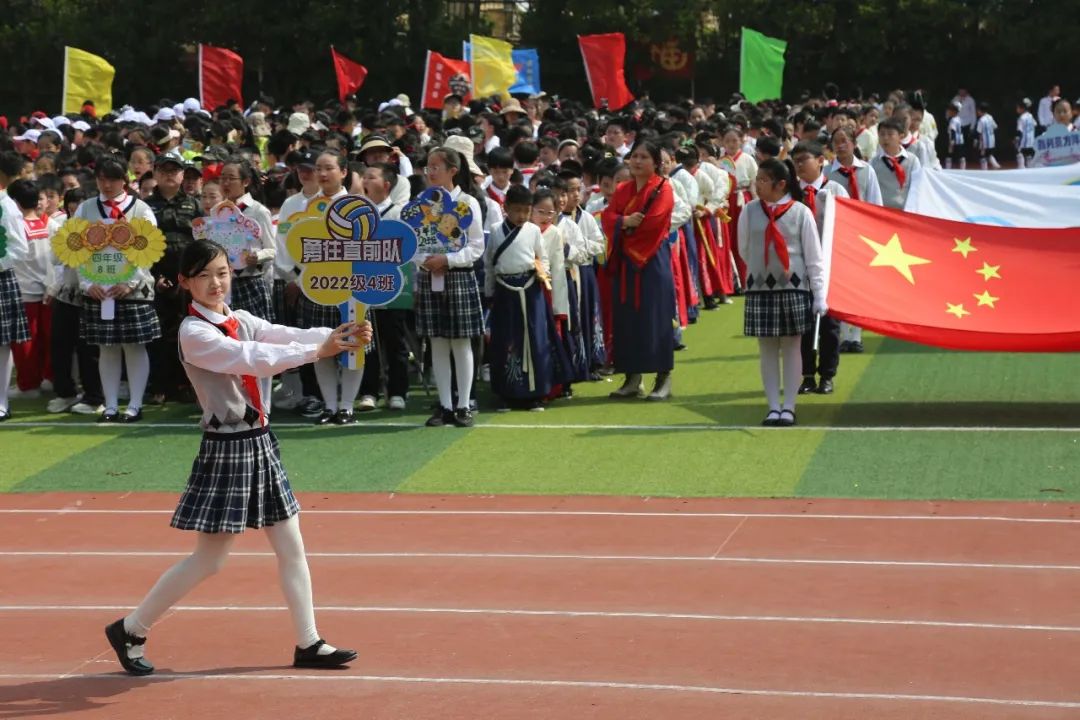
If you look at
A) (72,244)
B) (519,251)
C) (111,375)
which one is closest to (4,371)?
(111,375)

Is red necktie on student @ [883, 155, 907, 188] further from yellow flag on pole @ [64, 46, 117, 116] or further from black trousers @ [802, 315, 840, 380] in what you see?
yellow flag on pole @ [64, 46, 117, 116]

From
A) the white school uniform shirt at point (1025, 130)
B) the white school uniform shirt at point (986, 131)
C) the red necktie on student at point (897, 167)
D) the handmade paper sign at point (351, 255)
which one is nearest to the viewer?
the handmade paper sign at point (351, 255)

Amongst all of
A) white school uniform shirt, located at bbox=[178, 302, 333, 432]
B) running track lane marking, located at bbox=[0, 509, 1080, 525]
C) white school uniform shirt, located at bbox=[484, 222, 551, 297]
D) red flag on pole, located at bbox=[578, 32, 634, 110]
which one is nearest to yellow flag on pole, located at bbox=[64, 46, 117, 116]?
red flag on pole, located at bbox=[578, 32, 634, 110]

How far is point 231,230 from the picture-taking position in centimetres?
1232

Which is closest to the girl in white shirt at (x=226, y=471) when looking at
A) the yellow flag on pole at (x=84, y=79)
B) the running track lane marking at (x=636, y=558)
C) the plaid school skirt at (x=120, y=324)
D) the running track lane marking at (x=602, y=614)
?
the running track lane marking at (x=602, y=614)

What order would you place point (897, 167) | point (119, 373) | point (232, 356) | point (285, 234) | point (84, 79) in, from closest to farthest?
point (232, 356) < point (285, 234) < point (119, 373) < point (897, 167) < point (84, 79)

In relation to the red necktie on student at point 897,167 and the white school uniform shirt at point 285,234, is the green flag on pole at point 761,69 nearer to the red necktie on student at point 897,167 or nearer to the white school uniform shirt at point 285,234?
the red necktie on student at point 897,167

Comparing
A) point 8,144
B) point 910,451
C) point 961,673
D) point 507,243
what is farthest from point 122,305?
point 961,673

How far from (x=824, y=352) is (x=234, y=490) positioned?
7206mm

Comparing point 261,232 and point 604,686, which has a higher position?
point 261,232

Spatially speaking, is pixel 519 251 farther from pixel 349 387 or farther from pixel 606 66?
pixel 606 66

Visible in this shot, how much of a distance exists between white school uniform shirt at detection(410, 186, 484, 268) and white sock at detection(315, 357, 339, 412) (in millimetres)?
1089

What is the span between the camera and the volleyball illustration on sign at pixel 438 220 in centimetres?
1191

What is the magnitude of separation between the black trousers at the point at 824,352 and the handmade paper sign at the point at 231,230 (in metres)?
4.13
